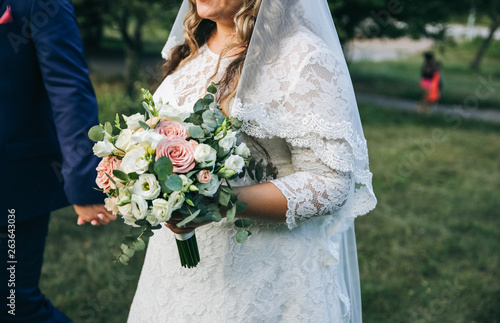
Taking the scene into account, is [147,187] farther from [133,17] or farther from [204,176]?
[133,17]

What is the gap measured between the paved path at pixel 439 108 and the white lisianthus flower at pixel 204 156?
12094 millimetres

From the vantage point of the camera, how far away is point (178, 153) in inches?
57.4

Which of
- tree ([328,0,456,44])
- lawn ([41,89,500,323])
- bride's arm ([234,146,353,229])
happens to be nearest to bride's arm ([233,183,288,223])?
bride's arm ([234,146,353,229])

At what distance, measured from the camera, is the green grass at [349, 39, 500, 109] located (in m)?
15.5

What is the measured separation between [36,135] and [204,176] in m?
1.26

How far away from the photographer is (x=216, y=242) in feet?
6.08

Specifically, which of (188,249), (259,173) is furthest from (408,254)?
(188,249)

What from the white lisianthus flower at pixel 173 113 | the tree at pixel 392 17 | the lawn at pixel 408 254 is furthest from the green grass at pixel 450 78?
the white lisianthus flower at pixel 173 113

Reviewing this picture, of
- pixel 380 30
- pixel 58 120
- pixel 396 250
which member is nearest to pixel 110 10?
pixel 380 30

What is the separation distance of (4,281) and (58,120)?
2.54ft

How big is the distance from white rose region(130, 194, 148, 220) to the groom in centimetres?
85

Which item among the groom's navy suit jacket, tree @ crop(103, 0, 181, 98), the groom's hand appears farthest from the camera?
tree @ crop(103, 0, 181, 98)

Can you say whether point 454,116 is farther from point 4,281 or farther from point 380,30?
point 4,281

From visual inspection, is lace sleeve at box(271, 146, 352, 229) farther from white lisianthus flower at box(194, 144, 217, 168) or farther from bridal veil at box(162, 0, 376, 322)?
white lisianthus flower at box(194, 144, 217, 168)
